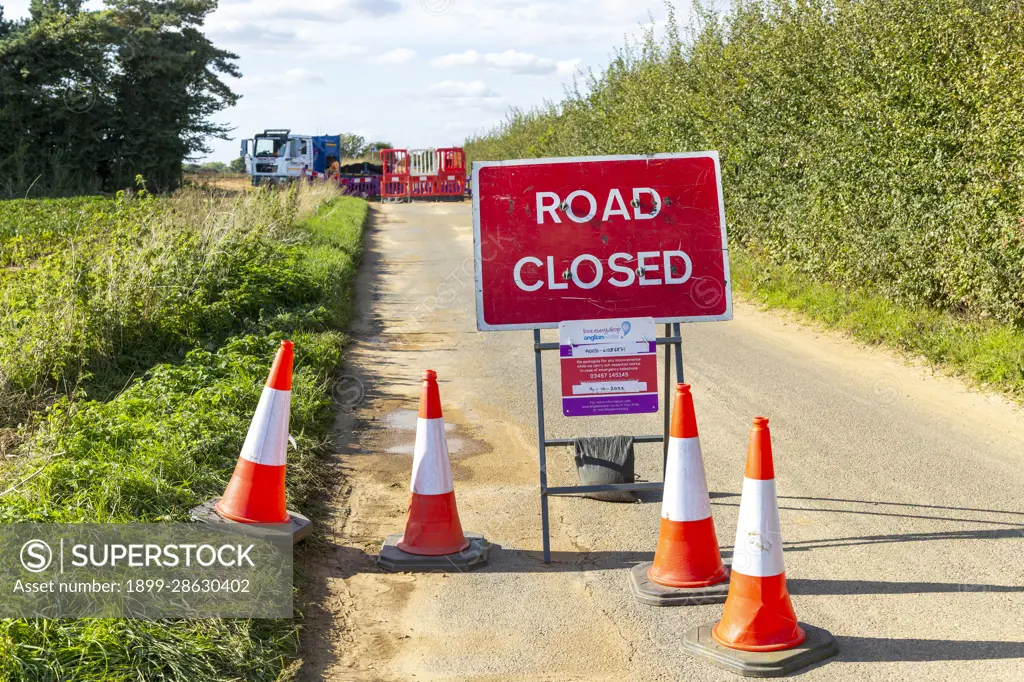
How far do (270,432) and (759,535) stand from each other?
2520mm

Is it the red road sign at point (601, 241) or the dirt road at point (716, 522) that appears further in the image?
the red road sign at point (601, 241)

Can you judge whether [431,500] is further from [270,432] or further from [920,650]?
[920,650]

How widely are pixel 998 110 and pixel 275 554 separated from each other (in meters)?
7.63

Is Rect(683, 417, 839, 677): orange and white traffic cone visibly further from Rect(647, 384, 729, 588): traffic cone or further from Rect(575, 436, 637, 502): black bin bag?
Rect(575, 436, 637, 502): black bin bag

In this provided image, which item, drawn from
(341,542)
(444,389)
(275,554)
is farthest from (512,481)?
(444,389)

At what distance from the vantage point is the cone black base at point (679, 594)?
4805 millimetres

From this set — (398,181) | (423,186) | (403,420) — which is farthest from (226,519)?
(398,181)

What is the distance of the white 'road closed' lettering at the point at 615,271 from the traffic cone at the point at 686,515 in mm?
927

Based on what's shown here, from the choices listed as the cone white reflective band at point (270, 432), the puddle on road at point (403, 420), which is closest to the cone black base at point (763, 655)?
the cone white reflective band at point (270, 432)

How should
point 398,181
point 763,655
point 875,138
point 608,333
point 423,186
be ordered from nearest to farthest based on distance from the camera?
point 763,655 → point 608,333 → point 875,138 → point 423,186 → point 398,181

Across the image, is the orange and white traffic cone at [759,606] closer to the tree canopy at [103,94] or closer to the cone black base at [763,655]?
the cone black base at [763,655]

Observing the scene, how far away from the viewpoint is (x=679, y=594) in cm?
482

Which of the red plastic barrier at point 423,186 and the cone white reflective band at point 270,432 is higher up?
the red plastic barrier at point 423,186

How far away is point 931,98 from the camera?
413 inches
